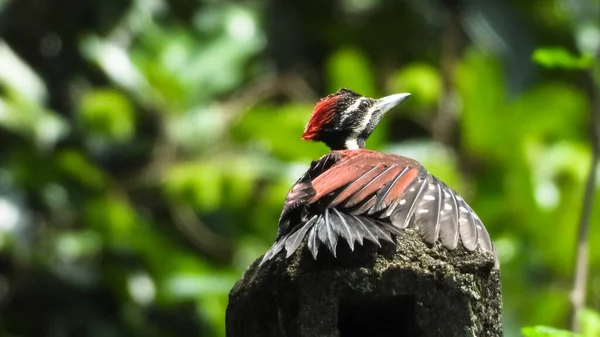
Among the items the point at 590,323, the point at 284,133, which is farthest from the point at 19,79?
the point at 590,323

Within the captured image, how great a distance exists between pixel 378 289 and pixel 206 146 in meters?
4.44

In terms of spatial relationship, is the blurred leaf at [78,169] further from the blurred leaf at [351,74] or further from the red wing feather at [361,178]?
the red wing feather at [361,178]

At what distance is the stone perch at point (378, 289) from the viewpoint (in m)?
3.20

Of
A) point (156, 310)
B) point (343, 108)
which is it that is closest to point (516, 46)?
point (156, 310)

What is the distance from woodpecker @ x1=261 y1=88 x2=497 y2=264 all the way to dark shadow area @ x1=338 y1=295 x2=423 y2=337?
20 cm

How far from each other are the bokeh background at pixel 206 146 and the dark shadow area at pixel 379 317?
3203mm

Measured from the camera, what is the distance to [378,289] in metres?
3.20

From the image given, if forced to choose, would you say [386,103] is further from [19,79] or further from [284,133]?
[19,79]

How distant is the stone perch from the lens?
320 centimetres

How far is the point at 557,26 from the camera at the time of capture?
335 inches

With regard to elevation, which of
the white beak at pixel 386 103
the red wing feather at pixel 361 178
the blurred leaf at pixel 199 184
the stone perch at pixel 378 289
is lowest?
the stone perch at pixel 378 289

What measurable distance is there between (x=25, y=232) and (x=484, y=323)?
4.72 metres

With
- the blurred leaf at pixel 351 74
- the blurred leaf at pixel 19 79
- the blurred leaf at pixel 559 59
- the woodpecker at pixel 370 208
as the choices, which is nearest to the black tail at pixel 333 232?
the woodpecker at pixel 370 208

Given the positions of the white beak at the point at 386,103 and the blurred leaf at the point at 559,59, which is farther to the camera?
the white beak at the point at 386,103
